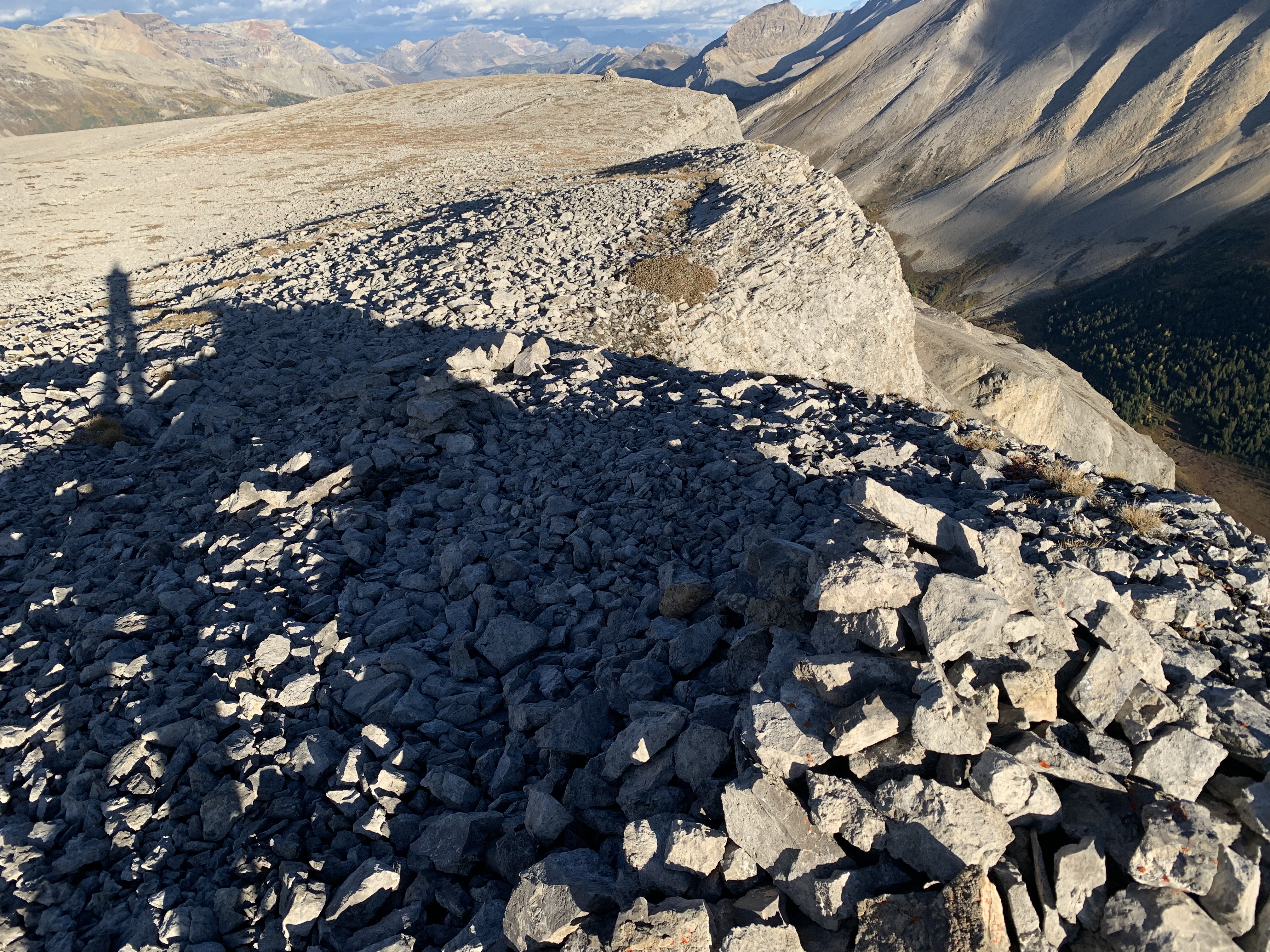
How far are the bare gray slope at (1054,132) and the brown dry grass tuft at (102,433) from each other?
125355mm

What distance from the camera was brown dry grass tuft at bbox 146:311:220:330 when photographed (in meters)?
19.9

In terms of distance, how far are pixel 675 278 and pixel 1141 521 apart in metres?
16.5

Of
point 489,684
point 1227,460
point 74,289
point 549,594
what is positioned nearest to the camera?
point 489,684

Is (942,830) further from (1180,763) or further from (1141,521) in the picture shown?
(1141,521)

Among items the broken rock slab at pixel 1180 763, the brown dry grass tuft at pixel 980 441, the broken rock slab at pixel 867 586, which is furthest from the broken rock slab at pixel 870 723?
the brown dry grass tuft at pixel 980 441

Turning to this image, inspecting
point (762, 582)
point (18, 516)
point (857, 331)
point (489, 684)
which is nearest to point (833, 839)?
point (762, 582)

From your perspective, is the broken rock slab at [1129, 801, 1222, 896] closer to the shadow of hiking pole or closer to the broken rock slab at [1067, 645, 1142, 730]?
the broken rock slab at [1067, 645, 1142, 730]

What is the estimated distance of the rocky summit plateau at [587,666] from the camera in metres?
4.29

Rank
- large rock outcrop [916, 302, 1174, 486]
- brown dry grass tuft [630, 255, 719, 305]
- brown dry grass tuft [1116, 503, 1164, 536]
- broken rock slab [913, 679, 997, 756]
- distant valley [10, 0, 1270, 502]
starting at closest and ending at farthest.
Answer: broken rock slab [913, 679, 997, 756] < brown dry grass tuft [1116, 503, 1164, 536] < brown dry grass tuft [630, 255, 719, 305] < large rock outcrop [916, 302, 1174, 486] < distant valley [10, 0, 1270, 502]

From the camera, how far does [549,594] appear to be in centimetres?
820

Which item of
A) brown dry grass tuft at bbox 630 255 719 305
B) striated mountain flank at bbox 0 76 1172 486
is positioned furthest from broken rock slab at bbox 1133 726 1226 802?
brown dry grass tuft at bbox 630 255 719 305

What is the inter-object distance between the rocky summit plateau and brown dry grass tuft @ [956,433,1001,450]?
16cm

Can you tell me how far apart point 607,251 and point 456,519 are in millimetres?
15454

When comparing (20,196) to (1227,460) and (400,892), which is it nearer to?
(400,892)
